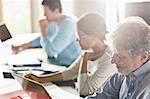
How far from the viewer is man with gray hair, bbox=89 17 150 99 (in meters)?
1.32

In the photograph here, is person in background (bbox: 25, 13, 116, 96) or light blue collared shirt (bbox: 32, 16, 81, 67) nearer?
person in background (bbox: 25, 13, 116, 96)

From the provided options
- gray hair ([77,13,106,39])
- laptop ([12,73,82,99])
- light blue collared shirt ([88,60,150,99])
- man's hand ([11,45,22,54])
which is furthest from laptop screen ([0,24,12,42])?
man's hand ([11,45,22,54])

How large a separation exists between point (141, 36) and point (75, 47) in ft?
5.47

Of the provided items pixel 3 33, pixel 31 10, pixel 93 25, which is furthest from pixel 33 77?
pixel 31 10

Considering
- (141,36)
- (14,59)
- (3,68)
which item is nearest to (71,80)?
(3,68)

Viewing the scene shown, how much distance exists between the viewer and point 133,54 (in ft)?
4.46

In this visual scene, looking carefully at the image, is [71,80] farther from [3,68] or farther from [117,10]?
[117,10]

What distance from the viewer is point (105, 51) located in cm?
191

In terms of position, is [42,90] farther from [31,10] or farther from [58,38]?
[31,10]

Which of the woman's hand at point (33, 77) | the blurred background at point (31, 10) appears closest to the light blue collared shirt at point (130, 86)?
the woman's hand at point (33, 77)

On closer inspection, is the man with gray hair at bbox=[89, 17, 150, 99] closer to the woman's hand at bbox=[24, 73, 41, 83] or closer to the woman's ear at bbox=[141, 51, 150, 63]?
the woman's ear at bbox=[141, 51, 150, 63]

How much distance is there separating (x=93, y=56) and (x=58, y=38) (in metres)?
1.07

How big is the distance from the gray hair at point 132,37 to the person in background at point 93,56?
1.63 ft

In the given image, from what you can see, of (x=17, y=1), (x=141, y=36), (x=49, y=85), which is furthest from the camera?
(x=17, y=1)
